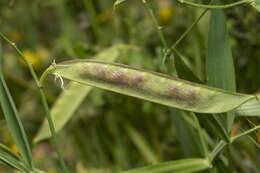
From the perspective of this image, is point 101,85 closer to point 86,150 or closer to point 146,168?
point 146,168

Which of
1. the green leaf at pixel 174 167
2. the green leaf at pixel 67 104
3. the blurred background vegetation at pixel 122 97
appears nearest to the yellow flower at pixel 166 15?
the blurred background vegetation at pixel 122 97

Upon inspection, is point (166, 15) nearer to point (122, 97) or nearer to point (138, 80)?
point (122, 97)

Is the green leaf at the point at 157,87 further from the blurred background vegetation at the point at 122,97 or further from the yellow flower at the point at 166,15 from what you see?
the yellow flower at the point at 166,15

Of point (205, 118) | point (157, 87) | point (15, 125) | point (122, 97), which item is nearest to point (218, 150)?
point (205, 118)

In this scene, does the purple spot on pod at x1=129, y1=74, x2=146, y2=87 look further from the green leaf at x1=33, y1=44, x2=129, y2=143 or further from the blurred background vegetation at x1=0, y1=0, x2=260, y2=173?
the blurred background vegetation at x1=0, y1=0, x2=260, y2=173

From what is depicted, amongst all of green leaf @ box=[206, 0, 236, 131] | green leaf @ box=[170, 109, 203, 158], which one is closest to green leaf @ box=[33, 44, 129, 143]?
green leaf @ box=[170, 109, 203, 158]
